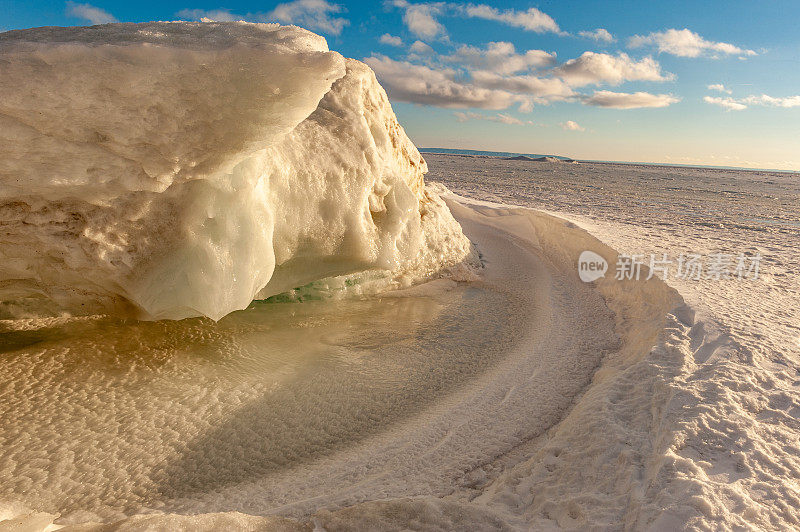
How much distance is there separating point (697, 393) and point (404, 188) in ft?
9.31

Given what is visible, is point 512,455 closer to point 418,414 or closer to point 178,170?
point 418,414

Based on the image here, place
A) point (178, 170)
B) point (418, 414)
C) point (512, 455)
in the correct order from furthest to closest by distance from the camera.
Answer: point (418, 414) < point (178, 170) < point (512, 455)

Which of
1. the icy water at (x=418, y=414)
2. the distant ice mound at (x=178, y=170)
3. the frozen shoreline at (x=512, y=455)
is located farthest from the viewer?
the distant ice mound at (x=178, y=170)

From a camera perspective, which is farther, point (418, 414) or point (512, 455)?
point (418, 414)

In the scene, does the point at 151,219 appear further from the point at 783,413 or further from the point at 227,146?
the point at 783,413

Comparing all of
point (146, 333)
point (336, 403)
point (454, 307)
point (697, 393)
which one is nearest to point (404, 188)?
point (454, 307)

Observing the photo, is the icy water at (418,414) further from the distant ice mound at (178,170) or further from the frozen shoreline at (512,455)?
the distant ice mound at (178,170)

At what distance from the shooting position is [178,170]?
2615 millimetres

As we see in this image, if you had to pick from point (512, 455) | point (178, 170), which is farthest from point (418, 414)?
point (178, 170)

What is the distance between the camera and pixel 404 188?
4352mm

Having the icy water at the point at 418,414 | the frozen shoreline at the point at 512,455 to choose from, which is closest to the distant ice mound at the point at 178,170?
the icy water at the point at 418,414

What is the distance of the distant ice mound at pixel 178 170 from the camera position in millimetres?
2193

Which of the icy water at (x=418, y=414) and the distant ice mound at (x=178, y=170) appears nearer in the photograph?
the icy water at (x=418, y=414)

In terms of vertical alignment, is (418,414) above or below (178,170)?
below
